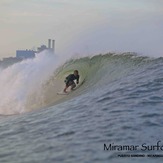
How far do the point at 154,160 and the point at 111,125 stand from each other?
2.13 m

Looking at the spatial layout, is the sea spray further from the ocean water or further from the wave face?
the ocean water

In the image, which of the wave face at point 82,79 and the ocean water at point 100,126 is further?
the wave face at point 82,79

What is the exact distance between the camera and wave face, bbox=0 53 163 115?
12836 mm

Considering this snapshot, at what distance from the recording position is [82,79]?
66.4ft

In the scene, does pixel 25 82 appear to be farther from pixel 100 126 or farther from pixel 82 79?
pixel 100 126

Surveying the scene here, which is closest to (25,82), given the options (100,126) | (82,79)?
(82,79)

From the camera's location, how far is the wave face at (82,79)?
42.1 feet

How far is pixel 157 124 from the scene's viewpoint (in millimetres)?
8727

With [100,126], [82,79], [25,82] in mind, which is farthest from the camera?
[25,82]

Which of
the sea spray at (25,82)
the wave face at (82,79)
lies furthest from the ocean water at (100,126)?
the sea spray at (25,82)

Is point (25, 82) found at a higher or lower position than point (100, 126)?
higher

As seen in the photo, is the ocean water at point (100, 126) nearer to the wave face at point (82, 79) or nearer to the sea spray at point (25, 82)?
the wave face at point (82, 79)

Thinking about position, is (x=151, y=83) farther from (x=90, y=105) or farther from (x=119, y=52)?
(x=119, y=52)

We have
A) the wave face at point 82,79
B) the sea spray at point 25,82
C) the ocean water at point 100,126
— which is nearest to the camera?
the ocean water at point 100,126
